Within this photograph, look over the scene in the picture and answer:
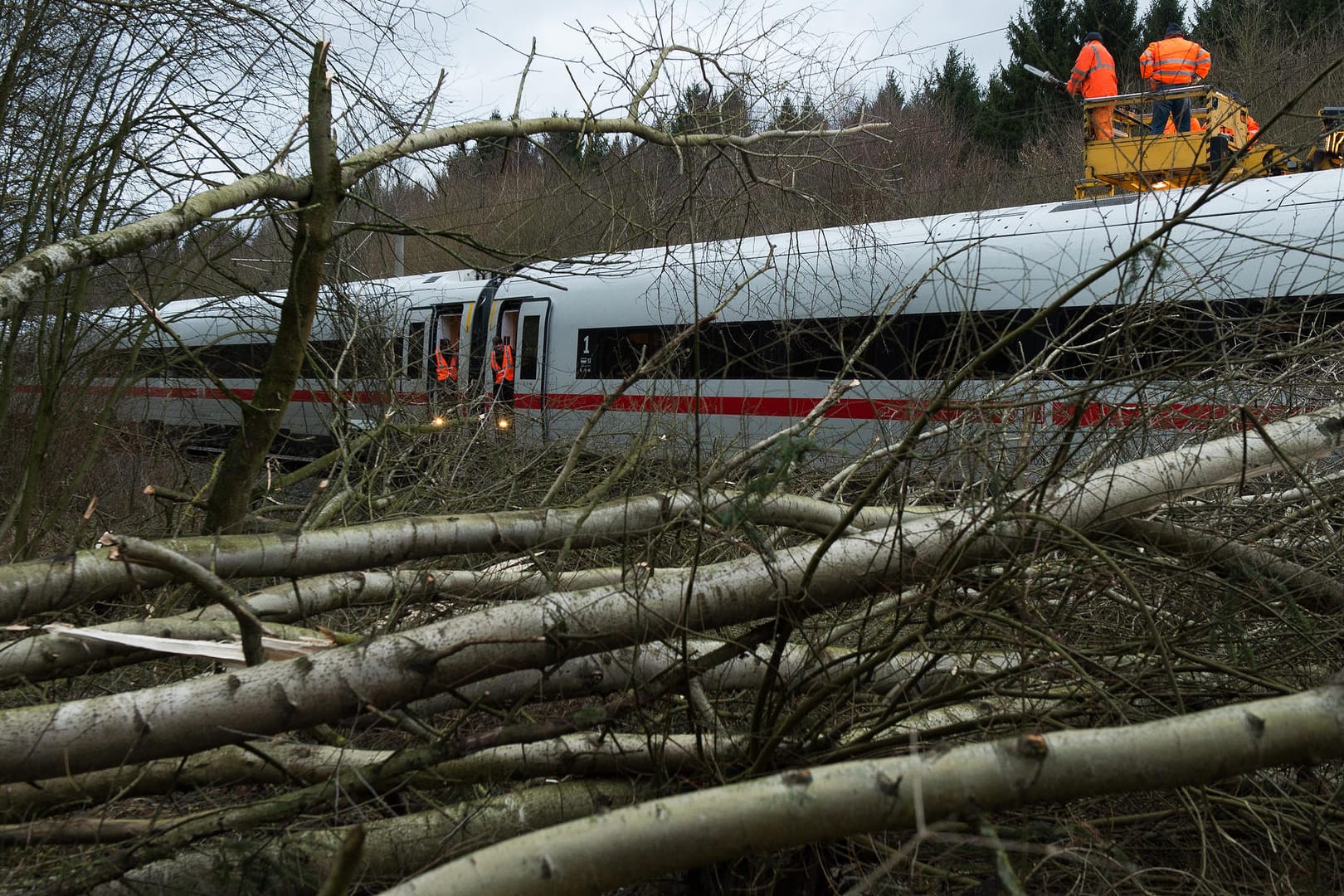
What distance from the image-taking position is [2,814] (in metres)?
2.78

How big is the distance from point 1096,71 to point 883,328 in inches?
210

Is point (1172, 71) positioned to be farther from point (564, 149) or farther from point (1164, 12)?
point (1164, 12)

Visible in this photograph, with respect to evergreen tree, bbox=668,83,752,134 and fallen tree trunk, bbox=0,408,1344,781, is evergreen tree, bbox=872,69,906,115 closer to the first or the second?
evergreen tree, bbox=668,83,752,134

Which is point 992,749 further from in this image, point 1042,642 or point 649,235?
A: point 649,235

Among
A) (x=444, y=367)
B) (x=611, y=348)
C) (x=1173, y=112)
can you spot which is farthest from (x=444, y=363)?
(x=1173, y=112)

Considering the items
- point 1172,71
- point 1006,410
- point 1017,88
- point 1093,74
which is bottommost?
point 1006,410

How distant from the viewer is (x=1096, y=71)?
8.34m

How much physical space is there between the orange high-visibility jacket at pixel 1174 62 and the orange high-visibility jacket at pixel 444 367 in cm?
530

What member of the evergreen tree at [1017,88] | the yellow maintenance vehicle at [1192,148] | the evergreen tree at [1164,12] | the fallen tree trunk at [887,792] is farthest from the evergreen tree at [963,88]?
the fallen tree trunk at [887,792]

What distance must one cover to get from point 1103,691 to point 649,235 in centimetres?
374

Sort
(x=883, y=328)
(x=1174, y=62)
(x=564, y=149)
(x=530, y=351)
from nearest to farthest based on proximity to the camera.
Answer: (x=883, y=328) → (x=564, y=149) → (x=1174, y=62) → (x=530, y=351)

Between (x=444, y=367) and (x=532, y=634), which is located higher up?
(x=444, y=367)

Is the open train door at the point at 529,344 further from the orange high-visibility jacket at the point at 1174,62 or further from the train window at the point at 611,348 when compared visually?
the orange high-visibility jacket at the point at 1174,62

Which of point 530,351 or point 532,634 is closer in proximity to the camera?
point 532,634
